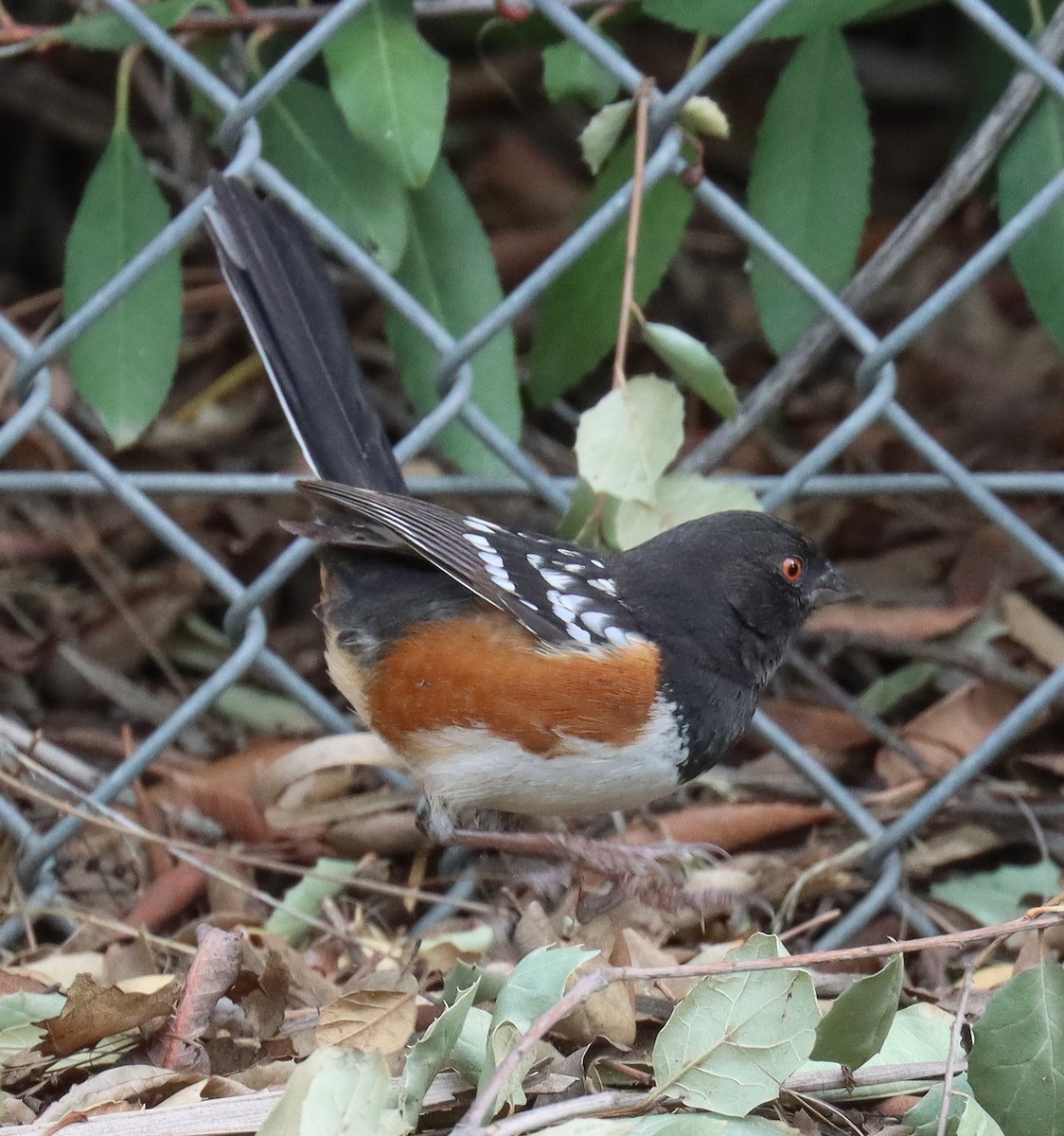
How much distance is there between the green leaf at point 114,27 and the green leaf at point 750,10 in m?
0.66

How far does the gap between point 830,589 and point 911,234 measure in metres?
0.58

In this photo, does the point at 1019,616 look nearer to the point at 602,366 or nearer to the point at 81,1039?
the point at 602,366

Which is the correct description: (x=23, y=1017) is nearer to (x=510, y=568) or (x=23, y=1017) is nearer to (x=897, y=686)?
(x=510, y=568)

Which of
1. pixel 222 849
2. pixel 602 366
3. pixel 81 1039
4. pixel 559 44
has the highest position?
pixel 559 44

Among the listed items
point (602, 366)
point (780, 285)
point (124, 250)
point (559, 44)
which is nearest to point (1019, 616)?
point (780, 285)

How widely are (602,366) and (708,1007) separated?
189 cm

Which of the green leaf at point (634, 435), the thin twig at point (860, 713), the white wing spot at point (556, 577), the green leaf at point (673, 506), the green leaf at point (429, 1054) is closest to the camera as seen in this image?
the green leaf at point (429, 1054)

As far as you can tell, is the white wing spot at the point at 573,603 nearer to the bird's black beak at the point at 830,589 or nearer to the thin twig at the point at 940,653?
the bird's black beak at the point at 830,589

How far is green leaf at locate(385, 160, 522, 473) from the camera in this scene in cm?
231

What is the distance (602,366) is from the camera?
10.1ft

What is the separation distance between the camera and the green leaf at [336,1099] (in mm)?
1219

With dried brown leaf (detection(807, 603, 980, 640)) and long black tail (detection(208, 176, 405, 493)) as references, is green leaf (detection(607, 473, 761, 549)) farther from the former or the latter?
dried brown leaf (detection(807, 603, 980, 640))

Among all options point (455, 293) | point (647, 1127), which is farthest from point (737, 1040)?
point (455, 293)

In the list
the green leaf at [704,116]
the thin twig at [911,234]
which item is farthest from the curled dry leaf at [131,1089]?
the green leaf at [704,116]
